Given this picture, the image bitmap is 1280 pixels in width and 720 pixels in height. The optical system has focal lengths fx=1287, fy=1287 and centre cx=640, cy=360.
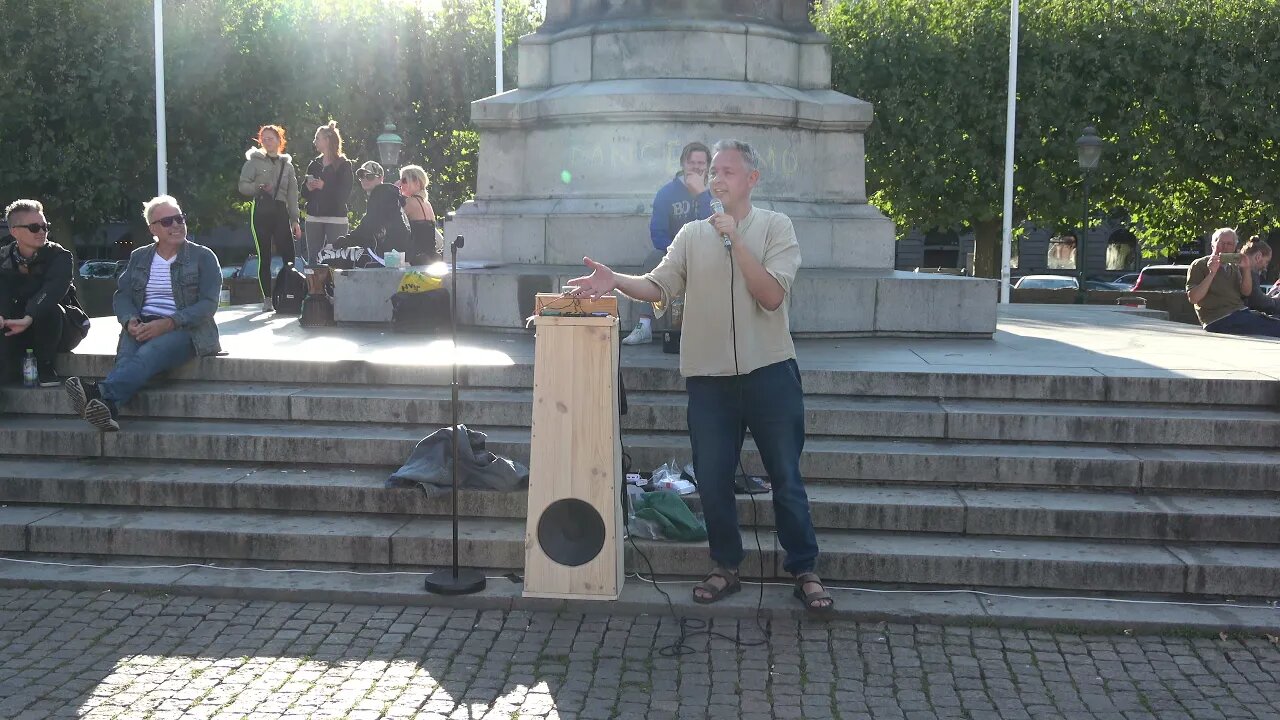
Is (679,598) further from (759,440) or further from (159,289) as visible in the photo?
(159,289)

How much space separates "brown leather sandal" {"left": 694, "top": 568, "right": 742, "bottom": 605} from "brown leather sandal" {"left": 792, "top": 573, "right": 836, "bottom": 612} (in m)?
0.29

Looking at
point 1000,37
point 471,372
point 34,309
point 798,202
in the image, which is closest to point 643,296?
point 471,372

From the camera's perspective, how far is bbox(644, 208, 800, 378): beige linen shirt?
5574mm

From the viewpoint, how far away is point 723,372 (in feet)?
18.4

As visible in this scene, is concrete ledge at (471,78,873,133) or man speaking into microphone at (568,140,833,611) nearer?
man speaking into microphone at (568,140,833,611)

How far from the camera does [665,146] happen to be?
35.1 feet

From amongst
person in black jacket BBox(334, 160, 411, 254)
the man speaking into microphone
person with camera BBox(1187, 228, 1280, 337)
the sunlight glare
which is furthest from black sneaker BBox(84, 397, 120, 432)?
the sunlight glare

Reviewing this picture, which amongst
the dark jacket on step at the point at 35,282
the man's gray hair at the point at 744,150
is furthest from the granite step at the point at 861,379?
the man's gray hair at the point at 744,150

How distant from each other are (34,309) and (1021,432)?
19.9 feet

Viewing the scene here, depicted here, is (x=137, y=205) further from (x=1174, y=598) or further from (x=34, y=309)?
(x=1174, y=598)

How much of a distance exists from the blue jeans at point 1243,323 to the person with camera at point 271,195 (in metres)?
8.87

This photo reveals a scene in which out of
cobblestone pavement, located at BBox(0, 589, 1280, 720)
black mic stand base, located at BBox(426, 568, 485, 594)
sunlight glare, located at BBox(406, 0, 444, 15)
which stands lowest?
cobblestone pavement, located at BBox(0, 589, 1280, 720)

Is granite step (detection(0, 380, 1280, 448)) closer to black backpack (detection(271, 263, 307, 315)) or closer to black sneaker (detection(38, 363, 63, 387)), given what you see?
black sneaker (detection(38, 363, 63, 387))

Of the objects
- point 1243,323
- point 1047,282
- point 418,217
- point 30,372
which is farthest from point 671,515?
point 1047,282
